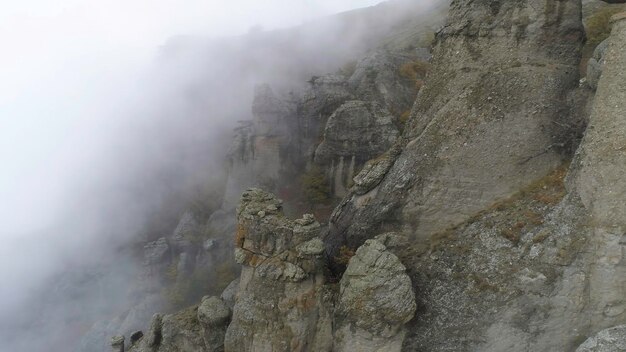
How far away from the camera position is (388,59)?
101ft

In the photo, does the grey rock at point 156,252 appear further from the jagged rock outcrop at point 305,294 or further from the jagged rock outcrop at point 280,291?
the jagged rock outcrop at point 280,291

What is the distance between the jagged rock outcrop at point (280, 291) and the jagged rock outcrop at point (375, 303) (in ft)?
3.25

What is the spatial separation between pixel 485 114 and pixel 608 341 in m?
5.61

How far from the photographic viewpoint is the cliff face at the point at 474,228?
9273mm

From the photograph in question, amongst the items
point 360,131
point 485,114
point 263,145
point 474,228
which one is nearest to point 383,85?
point 360,131

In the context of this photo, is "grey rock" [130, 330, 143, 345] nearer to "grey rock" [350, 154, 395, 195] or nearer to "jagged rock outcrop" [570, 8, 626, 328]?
"grey rock" [350, 154, 395, 195]

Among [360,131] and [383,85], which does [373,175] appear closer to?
[360,131]

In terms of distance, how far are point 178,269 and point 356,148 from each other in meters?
13.9

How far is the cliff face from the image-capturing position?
9.27m

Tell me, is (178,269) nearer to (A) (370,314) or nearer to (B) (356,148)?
→ (B) (356,148)

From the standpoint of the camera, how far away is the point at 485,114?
11.5 metres

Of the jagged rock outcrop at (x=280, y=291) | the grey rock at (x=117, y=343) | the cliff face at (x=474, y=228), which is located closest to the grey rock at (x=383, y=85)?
the cliff face at (x=474, y=228)

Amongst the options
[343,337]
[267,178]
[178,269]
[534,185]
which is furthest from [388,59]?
[343,337]

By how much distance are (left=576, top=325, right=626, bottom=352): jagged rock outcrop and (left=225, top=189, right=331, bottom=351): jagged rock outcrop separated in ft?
17.9
